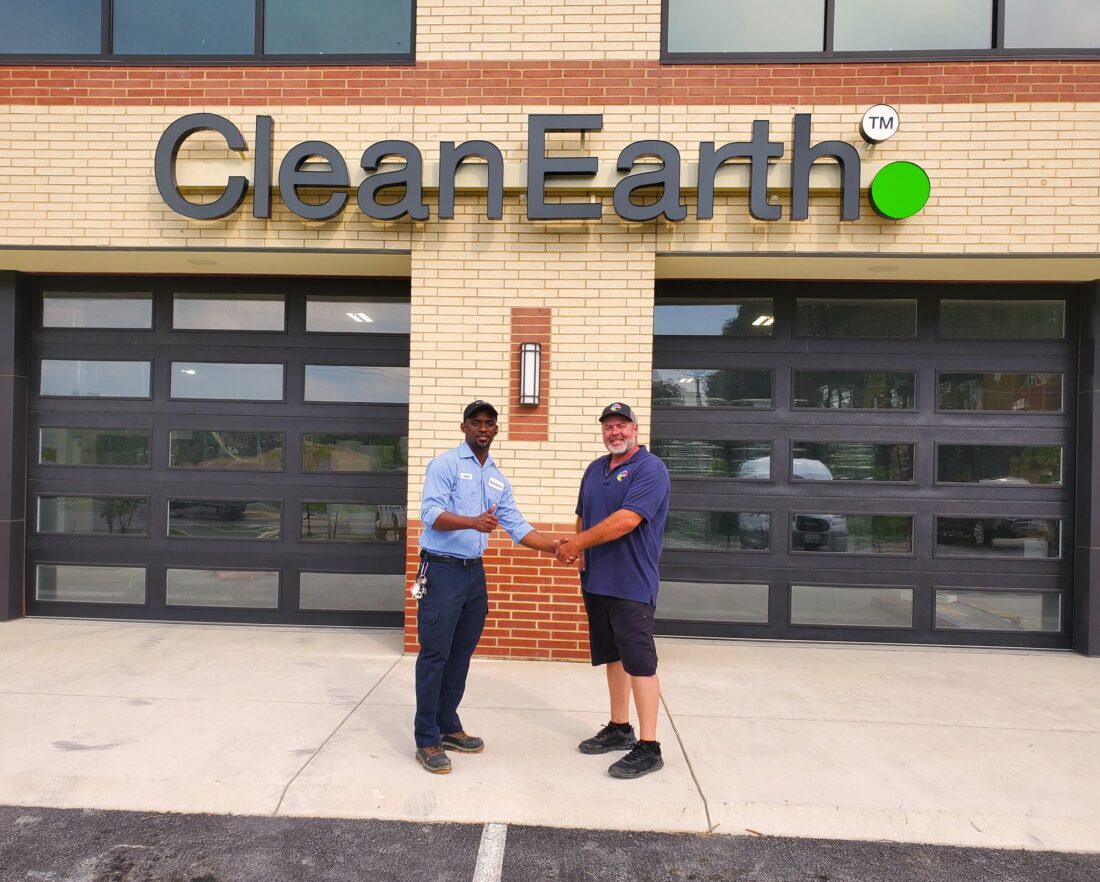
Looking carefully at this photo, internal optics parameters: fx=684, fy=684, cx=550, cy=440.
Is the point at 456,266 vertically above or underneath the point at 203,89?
underneath

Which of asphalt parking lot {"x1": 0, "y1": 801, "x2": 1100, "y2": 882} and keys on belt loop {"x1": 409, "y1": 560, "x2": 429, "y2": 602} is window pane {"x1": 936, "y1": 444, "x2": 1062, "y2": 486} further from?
keys on belt loop {"x1": 409, "y1": 560, "x2": 429, "y2": 602}

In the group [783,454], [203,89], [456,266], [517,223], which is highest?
[203,89]

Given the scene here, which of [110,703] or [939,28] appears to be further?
[939,28]

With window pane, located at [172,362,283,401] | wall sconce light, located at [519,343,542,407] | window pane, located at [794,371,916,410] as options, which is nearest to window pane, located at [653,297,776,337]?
window pane, located at [794,371,916,410]

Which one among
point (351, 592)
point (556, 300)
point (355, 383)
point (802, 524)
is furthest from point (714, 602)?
point (355, 383)

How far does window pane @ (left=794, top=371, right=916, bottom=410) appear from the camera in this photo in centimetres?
639

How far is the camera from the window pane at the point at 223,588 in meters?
6.53

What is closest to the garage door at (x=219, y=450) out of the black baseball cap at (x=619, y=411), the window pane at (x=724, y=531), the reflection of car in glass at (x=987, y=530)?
the window pane at (x=724, y=531)

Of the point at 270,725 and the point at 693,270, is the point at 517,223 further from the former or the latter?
→ the point at 270,725

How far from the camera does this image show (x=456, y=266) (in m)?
5.67

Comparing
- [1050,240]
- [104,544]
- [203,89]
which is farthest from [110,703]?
[1050,240]

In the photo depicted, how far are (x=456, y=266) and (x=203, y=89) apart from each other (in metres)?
2.70

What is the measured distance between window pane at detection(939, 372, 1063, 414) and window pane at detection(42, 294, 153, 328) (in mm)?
7672

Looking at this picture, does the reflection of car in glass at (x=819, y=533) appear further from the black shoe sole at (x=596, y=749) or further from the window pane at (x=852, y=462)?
the black shoe sole at (x=596, y=749)
